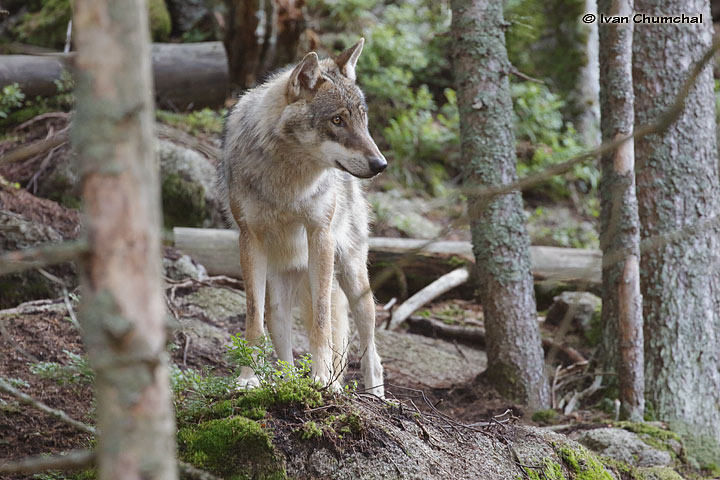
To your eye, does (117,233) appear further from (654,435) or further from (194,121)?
(194,121)

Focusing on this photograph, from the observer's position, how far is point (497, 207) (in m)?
6.01

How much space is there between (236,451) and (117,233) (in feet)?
7.23

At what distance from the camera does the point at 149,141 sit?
1.55 meters

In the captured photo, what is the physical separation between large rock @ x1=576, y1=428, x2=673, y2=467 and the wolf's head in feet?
8.91

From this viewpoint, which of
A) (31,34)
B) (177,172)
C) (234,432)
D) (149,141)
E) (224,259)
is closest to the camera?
(149,141)

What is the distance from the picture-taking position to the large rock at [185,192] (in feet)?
29.0

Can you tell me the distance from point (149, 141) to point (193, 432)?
2359mm

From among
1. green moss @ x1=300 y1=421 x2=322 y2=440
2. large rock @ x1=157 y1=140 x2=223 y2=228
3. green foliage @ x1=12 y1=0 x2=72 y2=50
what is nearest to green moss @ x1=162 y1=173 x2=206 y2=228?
large rock @ x1=157 y1=140 x2=223 y2=228

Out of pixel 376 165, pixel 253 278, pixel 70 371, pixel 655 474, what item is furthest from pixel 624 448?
pixel 70 371

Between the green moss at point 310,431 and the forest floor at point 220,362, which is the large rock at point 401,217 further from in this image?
the green moss at point 310,431

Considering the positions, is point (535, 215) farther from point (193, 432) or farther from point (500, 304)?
point (193, 432)

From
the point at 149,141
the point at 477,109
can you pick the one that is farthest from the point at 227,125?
the point at 149,141

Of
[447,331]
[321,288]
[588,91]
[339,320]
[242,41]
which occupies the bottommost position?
[447,331]

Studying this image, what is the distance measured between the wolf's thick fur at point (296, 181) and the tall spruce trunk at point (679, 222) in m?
2.74
